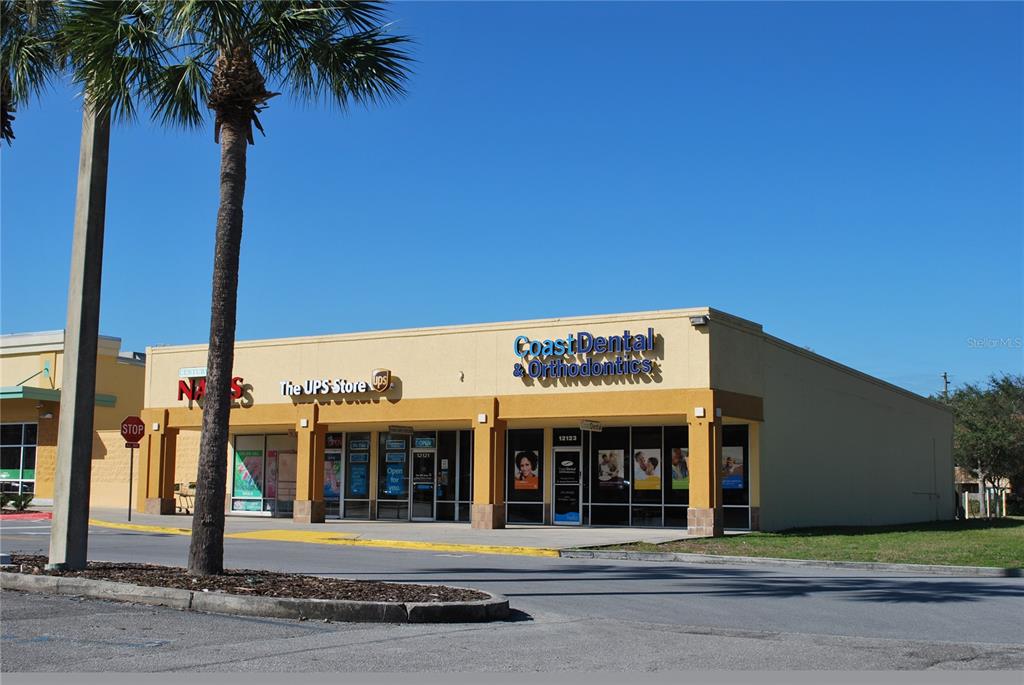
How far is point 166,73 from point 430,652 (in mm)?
9336

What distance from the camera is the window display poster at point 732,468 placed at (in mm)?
29188

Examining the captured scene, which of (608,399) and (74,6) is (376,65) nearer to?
(74,6)

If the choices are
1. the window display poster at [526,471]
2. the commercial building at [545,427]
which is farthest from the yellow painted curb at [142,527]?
the window display poster at [526,471]

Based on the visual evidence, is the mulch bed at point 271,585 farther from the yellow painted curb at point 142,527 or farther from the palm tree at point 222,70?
the yellow painted curb at point 142,527

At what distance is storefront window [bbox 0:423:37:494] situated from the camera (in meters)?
43.7

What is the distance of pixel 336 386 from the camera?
107 ft

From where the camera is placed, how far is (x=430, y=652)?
902cm

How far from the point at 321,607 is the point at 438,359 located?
66.3 feet

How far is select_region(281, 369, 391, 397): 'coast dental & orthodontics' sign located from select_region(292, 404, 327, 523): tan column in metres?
0.56

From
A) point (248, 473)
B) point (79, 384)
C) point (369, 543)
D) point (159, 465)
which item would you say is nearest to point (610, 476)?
point (369, 543)

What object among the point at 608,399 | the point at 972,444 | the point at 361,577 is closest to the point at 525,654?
the point at 361,577

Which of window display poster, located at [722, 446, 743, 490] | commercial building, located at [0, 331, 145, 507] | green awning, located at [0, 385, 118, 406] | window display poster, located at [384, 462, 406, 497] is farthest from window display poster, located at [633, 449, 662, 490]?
green awning, located at [0, 385, 118, 406]

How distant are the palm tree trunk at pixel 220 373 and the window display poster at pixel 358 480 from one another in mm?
21886

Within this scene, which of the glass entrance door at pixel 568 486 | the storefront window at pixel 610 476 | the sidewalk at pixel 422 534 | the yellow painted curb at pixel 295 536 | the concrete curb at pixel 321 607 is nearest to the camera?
the concrete curb at pixel 321 607
